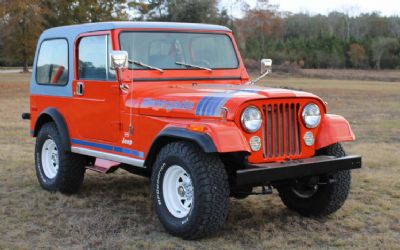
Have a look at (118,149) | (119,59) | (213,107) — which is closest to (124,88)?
(119,59)

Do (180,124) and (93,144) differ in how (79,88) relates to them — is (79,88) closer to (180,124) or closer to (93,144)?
(93,144)

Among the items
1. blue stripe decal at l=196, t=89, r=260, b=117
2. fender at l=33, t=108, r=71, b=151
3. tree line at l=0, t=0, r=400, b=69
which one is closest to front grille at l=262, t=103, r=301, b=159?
blue stripe decal at l=196, t=89, r=260, b=117

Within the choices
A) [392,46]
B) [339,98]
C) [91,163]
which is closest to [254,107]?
[91,163]

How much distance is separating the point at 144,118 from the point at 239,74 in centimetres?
157

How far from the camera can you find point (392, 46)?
61156mm

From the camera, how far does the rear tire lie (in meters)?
6.82

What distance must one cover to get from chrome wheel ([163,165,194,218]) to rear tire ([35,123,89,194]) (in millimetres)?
1949

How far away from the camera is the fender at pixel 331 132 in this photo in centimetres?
538

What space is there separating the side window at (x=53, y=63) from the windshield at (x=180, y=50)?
3.78ft

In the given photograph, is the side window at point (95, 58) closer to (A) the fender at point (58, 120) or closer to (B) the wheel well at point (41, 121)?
(A) the fender at point (58, 120)

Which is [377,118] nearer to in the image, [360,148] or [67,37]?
[360,148]

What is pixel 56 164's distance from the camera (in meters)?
7.23

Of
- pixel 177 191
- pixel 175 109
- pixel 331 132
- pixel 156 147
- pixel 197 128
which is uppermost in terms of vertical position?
pixel 175 109

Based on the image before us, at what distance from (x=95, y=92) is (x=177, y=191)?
5.44 feet
